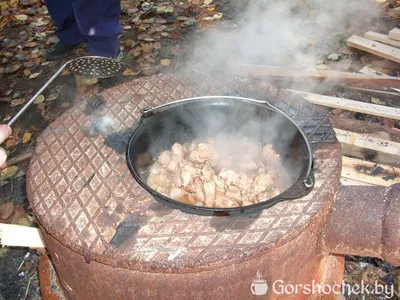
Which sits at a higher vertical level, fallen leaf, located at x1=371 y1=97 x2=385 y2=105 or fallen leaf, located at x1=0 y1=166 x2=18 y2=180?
fallen leaf, located at x1=371 y1=97 x2=385 y2=105

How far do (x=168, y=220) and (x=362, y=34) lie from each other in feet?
13.5

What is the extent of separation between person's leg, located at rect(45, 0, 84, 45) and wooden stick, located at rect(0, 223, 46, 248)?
3.40 m

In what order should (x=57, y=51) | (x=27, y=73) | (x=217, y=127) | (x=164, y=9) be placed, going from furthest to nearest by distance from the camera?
(x=164, y=9) < (x=57, y=51) < (x=27, y=73) < (x=217, y=127)

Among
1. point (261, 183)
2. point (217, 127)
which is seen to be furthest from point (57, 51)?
point (261, 183)

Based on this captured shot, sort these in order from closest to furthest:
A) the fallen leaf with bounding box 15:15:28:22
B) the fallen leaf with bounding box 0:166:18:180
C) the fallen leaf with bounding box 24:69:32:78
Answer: the fallen leaf with bounding box 0:166:18:180 → the fallen leaf with bounding box 24:69:32:78 → the fallen leaf with bounding box 15:15:28:22

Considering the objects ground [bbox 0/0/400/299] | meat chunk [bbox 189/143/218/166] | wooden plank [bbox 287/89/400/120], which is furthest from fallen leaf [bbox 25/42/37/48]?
meat chunk [bbox 189/143/218/166]

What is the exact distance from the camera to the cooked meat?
2059 mm

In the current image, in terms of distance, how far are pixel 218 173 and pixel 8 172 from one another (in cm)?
242

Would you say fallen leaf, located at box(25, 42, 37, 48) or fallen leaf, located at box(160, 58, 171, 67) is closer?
fallen leaf, located at box(160, 58, 171, 67)

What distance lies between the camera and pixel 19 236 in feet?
7.41

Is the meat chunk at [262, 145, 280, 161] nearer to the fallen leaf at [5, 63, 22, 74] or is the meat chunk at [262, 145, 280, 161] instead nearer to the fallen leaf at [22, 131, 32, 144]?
the fallen leaf at [22, 131, 32, 144]

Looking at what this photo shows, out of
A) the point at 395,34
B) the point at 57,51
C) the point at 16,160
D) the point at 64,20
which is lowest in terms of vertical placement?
the point at 16,160

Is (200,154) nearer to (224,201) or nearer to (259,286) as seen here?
(224,201)

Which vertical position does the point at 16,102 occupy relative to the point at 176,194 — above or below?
below
